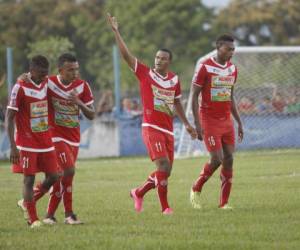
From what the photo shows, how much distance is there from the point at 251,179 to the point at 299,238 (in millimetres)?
8322

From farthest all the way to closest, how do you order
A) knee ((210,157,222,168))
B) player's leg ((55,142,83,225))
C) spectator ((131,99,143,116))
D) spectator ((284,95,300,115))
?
spectator ((131,99,143,116)) < spectator ((284,95,300,115)) < knee ((210,157,222,168)) < player's leg ((55,142,83,225))

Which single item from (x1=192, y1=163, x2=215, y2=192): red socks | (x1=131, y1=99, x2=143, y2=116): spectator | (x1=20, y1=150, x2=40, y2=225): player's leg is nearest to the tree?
(x1=131, y1=99, x2=143, y2=116): spectator

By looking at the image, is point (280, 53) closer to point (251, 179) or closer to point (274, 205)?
point (251, 179)

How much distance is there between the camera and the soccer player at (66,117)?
11.5m

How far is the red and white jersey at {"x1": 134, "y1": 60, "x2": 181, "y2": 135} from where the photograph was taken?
12.4 m

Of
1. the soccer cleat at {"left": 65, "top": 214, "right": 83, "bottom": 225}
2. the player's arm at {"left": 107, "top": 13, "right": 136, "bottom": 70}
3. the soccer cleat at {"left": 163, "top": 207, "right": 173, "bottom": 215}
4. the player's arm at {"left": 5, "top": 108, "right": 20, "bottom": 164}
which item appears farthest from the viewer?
the soccer cleat at {"left": 163, "top": 207, "right": 173, "bottom": 215}

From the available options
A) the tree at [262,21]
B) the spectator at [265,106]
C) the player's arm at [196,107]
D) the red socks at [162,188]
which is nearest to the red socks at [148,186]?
the red socks at [162,188]

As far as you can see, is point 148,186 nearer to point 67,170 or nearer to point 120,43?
point 67,170

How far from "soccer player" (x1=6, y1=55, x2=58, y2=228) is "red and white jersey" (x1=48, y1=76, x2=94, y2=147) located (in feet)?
0.83

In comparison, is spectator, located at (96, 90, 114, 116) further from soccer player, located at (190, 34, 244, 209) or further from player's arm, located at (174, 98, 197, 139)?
player's arm, located at (174, 98, 197, 139)

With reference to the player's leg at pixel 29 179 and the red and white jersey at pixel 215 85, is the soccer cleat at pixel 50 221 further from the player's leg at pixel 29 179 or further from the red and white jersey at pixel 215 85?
the red and white jersey at pixel 215 85

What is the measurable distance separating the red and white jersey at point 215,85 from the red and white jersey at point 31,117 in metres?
2.66

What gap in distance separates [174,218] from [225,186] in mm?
1586

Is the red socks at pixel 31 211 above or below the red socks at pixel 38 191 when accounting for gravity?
below
